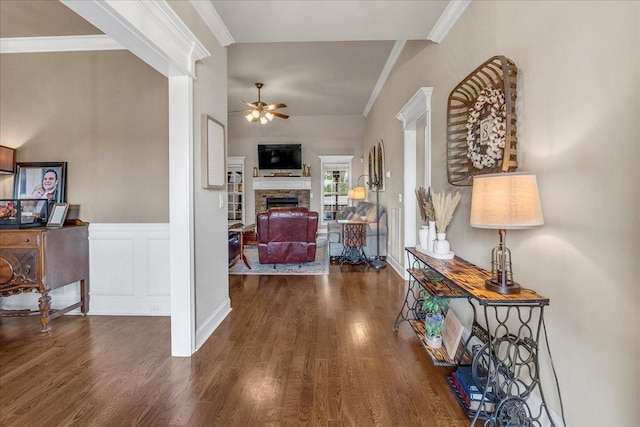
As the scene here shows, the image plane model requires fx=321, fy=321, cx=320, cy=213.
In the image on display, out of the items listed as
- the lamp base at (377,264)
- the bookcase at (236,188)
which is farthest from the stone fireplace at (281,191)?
the lamp base at (377,264)

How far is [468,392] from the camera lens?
1728 mm

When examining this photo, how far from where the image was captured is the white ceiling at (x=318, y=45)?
2549 millimetres

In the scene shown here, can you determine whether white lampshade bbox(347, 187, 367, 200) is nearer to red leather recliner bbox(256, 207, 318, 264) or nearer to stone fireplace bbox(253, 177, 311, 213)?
red leather recliner bbox(256, 207, 318, 264)

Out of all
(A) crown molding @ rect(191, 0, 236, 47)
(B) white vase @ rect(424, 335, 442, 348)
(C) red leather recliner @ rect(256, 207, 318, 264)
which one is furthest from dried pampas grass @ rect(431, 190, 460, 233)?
(C) red leather recliner @ rect(256, 207, 318, 264)

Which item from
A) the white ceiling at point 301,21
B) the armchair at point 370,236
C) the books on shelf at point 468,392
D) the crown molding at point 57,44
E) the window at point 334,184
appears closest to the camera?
the books on shelf at point 468,392

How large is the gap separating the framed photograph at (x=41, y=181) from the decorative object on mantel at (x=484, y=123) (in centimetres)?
360

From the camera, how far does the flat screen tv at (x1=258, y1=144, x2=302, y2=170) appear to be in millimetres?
8695

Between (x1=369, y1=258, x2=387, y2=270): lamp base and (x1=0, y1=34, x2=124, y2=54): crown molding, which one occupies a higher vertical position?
(x1=0, y1=34, x2=124, y2=54): crown molding

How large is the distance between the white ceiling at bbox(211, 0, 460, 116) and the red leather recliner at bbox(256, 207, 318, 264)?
228 centimetres

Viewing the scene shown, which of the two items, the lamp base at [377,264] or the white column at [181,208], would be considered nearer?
the white column at [181,208]

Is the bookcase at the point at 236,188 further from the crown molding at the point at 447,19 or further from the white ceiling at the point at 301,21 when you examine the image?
the crown molding at the point at 447,19

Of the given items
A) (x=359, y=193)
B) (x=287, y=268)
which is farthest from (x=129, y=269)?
(x=359, y=193)

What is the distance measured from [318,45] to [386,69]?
4.39 ft

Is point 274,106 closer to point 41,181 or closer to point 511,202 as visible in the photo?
point 41,181
